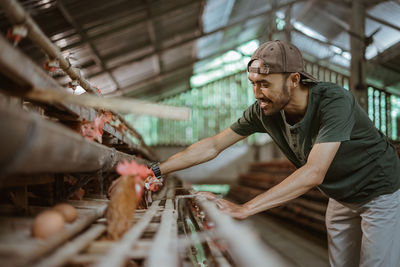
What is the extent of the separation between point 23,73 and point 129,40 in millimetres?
6298

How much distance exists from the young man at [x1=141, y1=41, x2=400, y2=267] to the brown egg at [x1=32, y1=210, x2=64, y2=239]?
894 millimetres

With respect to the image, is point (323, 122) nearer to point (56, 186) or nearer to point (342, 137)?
point (342, 137)

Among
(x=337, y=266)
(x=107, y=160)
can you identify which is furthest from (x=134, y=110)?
(x=337, y=266)

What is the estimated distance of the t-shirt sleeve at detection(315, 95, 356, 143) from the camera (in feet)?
5.85

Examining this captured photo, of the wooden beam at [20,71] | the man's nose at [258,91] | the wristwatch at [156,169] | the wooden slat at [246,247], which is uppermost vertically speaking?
the man's nose at [258,91]

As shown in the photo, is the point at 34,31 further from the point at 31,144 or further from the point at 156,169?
the point at 156,169

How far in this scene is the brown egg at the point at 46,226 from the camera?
103 centimetres

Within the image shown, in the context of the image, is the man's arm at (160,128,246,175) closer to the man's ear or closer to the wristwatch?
the wristwatch

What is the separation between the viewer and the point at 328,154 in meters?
1.77

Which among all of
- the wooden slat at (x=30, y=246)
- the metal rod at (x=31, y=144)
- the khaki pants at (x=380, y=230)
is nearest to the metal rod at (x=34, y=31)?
the metal rod at (x=31, y=144)

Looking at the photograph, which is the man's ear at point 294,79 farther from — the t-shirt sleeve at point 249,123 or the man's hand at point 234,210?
the man's hand at point 234,210

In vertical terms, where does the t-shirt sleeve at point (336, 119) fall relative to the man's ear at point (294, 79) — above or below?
below

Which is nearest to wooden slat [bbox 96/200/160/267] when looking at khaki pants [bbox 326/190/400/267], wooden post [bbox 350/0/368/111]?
khaki pants [bbox 326/190/400/267]

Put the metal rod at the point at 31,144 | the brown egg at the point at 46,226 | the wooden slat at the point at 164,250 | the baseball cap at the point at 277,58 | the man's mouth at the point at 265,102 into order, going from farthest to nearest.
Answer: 1. the man's mouth at the point at 265,102
2. the baseball cap at the point at 277,58
3. the brown egg at the point at 46,226
4. the wooden slat at the point at 164,250
5. the metal rod at the point at 31,144
